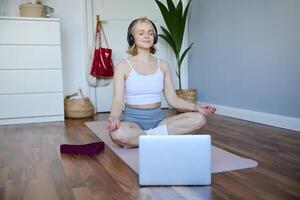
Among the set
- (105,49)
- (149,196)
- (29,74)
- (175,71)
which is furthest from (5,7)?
(149,196)

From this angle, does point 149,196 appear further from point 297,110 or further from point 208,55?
point 208,55

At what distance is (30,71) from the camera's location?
323cm

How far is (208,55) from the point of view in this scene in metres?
3.75

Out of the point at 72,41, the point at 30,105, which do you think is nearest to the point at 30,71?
the point at 30,105

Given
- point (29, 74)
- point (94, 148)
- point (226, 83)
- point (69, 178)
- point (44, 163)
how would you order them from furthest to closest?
point (226, 83) → point (29, 74) → point (94, 148) → point (44, 163) → point (69, 178)

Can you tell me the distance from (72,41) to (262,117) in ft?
7.58

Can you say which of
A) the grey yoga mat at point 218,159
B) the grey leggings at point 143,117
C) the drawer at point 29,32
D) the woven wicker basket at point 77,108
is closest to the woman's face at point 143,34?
the grey leggings at point 143,117

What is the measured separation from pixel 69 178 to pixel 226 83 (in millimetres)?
2320

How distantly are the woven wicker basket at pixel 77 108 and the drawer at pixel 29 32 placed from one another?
66 centimetres

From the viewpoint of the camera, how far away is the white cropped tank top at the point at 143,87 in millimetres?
1911

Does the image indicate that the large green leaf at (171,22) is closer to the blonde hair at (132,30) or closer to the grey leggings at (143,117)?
the blonde hair at (132,30)

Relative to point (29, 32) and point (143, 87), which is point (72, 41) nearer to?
point (29, 32)

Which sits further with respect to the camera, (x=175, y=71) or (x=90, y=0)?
(x=175, y=71)

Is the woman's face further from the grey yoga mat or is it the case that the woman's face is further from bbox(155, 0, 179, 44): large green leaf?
bbox(155, 0, 179, 44): large green leaf
